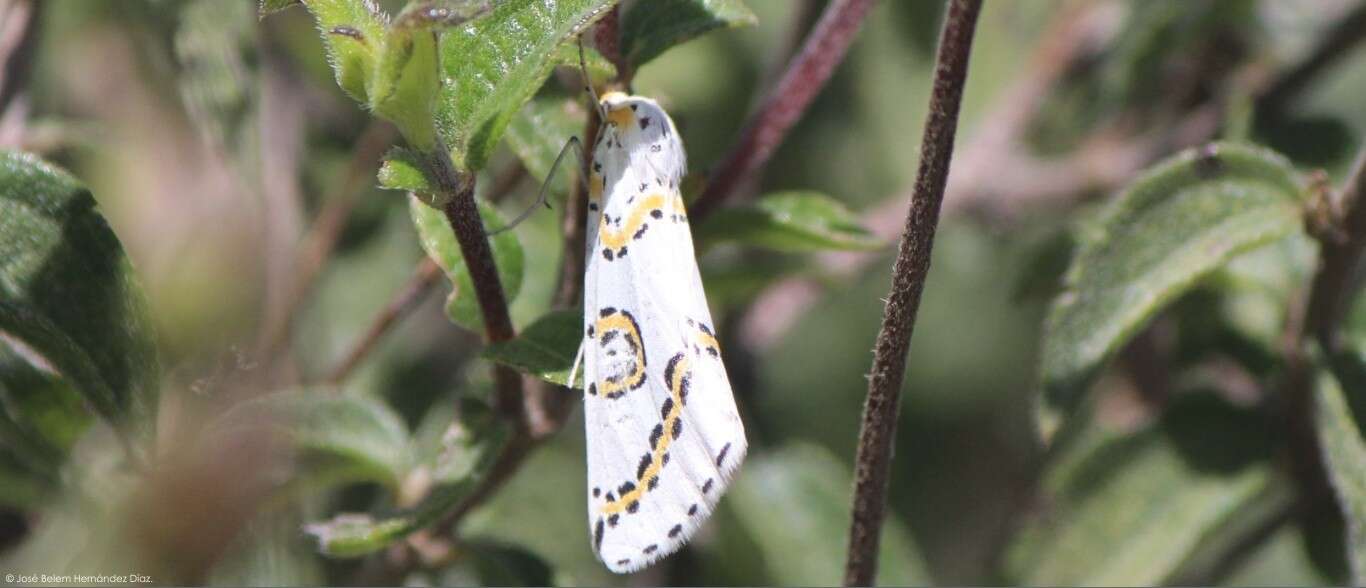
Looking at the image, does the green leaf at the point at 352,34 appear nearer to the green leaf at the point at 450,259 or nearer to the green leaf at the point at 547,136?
the green leaf at the point at 450,259

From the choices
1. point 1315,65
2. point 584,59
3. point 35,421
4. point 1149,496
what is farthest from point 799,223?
point 1315,65

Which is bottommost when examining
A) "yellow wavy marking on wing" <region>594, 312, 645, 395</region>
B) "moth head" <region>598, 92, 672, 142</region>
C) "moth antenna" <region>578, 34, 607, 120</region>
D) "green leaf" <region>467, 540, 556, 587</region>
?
"green leaf" <region>467, 540, 556, 587</region>

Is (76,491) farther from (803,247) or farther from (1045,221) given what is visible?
(1045,221)

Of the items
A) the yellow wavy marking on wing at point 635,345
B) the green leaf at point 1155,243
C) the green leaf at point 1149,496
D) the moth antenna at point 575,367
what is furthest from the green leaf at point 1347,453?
the moth antenna at point 575,367

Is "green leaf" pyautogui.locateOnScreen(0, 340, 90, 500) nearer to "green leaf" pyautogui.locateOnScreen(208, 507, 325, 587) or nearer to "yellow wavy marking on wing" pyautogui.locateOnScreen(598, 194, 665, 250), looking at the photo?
"green leaf" pyautogui.locateOnScreen(208, 507, 325, 587)

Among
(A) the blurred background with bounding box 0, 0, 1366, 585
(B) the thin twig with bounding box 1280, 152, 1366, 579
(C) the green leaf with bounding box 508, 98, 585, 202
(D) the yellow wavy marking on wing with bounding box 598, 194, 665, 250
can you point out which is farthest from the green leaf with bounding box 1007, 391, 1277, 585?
(C) the green leaf with bounding box 508, 98, 585, 202

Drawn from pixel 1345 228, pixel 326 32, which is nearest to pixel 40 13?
pixel 326 32
